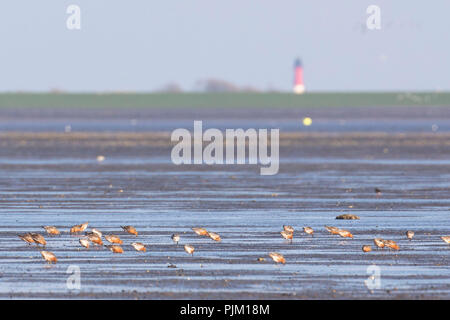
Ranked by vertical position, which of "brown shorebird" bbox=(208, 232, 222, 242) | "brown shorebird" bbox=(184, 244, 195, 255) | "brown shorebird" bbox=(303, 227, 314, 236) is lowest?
"brown shorebird" bbox=(184, 244, 195, 255)

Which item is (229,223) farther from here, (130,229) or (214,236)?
(214,236)

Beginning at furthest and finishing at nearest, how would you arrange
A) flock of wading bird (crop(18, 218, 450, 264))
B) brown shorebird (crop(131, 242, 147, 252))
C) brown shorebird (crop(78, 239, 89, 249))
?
1. brown shorebird (crop(78, 239, 89, 249))
2. brown shorebird (crop(131, 242, 147, 252))
3. flock of wading bird (crop(18, 218, 450, 264))

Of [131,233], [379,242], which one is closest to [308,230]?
[379,242]

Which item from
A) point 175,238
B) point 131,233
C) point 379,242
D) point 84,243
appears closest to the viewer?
point 379,242

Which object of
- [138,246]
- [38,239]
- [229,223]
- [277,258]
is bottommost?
[277,258]

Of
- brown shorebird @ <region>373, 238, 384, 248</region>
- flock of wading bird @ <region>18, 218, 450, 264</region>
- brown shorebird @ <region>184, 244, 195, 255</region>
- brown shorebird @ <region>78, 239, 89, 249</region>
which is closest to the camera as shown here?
flock of wading bird @ <region>18, 218, 450, 264</region>

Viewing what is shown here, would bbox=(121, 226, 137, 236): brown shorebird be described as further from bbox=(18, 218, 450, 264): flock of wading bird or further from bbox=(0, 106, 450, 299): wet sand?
bbox=(0, 106, 450, 299): wet sand

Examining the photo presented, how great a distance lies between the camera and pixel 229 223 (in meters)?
25.7

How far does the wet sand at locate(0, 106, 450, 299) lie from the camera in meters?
17.4

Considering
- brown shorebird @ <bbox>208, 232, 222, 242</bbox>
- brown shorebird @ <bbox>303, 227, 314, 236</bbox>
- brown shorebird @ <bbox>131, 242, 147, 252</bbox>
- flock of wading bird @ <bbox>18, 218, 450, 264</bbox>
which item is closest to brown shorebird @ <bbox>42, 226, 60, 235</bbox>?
flock of wading bird @ <bbox>18, 218, 450, 264</bbox>

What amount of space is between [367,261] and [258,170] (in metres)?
24.5

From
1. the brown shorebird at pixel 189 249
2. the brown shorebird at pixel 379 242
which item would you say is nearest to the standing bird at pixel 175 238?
the brown shorebird at pixel 189 249

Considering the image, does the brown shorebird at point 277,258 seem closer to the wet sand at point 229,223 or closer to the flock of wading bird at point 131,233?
the flock of wading bird at point 131,233
